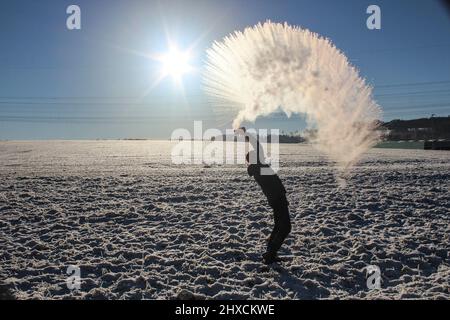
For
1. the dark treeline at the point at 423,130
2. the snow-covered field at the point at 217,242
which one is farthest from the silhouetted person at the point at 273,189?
the dark treeline at the point at 423,130

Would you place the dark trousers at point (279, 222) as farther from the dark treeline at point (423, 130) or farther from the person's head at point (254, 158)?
the dark treeline at point (423, 130)

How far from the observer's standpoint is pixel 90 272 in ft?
26.3

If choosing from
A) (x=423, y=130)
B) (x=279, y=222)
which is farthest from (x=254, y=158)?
(x=423, y=130)

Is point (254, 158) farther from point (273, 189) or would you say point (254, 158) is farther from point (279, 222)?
point (279, 222)

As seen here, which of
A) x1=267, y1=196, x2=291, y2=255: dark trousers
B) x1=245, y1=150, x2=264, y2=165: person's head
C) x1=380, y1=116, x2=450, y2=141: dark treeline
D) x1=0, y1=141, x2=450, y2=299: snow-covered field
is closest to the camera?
x1=0, y1=141, x2=450, y2=299: snow-covered field


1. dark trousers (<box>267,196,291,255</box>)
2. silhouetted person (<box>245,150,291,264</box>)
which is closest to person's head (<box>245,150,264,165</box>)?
silhouetted person (<box>245,150,291,264</box>)

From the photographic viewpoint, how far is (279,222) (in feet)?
26.3

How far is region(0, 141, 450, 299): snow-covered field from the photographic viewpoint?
7.32 meters

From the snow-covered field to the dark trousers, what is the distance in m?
0.55

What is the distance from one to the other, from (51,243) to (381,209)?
35.2ft

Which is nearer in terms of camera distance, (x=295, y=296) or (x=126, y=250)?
(x=295, y=296)

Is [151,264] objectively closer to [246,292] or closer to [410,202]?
[246,292]

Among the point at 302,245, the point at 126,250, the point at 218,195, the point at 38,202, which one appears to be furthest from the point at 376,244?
the point at 38,202

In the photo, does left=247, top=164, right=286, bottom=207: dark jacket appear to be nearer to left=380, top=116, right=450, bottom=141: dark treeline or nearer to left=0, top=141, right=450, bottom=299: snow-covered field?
left=0, top=141, right=450, bottom=299: snow-covered field
